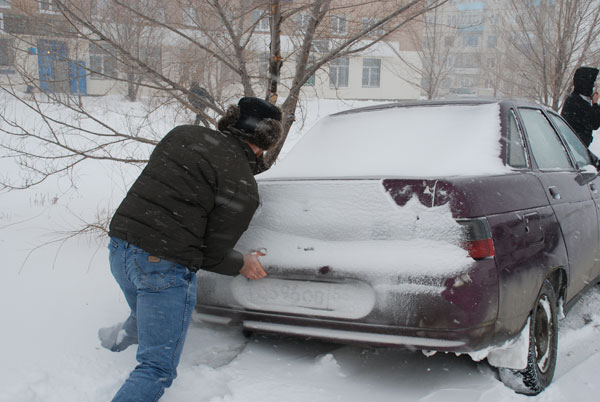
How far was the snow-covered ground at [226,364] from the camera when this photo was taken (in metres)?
2.39

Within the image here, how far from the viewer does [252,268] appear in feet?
8.03

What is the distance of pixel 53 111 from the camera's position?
15.2 ft

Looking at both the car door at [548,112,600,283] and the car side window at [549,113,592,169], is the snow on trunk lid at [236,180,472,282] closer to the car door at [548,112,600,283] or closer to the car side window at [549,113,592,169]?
the car door at [548,112,600,283]

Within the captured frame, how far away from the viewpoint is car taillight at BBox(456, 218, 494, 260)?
2.16 meters

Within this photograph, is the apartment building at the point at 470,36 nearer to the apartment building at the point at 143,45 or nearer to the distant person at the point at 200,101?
the apartment building at the point at 143,45

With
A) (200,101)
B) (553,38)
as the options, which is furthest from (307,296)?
(553,38)

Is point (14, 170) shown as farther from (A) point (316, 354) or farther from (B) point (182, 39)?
(A) point (316, 354)

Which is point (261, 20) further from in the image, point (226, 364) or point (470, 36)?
point (470, 36)

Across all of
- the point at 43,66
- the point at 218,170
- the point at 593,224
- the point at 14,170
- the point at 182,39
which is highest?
the point at 182,39

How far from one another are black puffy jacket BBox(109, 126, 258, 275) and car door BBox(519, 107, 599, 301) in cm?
179

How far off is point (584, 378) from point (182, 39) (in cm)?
449

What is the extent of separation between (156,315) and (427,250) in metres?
1.21

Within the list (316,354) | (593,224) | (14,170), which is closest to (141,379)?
(316,354)

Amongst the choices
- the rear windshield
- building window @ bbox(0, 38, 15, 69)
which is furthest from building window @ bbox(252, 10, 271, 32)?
building window @ bbox(0, 38, 15, 69)
